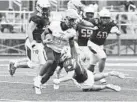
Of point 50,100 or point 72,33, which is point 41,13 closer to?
point 72,33

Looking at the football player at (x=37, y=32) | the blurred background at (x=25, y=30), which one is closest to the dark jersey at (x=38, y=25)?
the football player at (x=37, y=32)

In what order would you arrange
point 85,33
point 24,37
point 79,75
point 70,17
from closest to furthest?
point 70,17 < point 79,75 < point 85,33 < point 24,37

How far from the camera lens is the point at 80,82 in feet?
38.0

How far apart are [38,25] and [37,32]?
0.40 m

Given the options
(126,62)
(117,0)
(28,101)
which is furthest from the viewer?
(117,0)

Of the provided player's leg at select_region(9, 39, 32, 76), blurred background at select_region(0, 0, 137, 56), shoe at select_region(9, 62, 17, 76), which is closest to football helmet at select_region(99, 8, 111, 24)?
player's leg at select_region(9, 39, 32, 76)

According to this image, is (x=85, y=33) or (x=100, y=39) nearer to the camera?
(x=85, y=33)

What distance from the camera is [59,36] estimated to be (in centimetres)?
1148

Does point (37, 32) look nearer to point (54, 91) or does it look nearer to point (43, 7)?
point (43, 7)

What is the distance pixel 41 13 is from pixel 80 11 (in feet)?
5.08

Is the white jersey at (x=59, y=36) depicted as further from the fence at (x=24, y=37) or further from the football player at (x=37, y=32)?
the fence at (x=24, y=37)

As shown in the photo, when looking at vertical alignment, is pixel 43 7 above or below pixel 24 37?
above

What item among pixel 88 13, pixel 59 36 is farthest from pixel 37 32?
pixel 88 13

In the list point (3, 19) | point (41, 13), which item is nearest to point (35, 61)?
point (41, 13)
